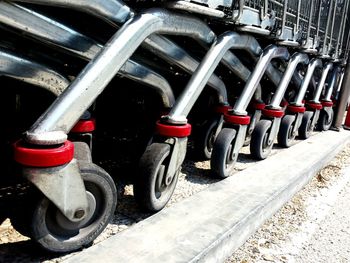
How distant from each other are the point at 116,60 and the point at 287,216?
1.92m

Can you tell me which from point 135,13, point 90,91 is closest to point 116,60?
point 90,91

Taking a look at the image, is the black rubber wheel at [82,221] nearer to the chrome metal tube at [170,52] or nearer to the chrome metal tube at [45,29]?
the chrome metal tube at [45,29]

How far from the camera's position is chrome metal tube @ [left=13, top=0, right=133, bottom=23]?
1.89m

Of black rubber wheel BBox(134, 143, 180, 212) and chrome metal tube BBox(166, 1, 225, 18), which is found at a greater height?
chrome metal tube BBox(166, 1, 225, 18)

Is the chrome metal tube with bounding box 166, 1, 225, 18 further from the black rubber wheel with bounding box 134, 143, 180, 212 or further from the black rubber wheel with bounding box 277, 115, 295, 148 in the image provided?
the black rubber wheel with bounding box 277, 115, 295, 148

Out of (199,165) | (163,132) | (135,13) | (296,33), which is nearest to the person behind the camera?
(135,13)

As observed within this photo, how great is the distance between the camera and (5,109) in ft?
9.29

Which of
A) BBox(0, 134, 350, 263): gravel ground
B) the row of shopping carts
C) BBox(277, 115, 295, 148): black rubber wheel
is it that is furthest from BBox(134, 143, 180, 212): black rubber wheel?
BBox(277, 115, 295, 148): black rubber wheel

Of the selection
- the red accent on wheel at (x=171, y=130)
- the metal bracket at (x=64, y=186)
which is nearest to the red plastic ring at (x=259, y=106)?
the red accent on wheel at (x=171, y=130)

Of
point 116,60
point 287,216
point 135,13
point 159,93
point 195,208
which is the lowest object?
point 287,216

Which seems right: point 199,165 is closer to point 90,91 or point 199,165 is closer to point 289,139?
point 289,139

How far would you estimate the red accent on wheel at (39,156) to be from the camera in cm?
166

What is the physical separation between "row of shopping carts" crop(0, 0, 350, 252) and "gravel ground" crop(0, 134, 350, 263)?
4.8 inches

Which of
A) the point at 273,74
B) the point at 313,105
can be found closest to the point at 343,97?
the point at 313,105
